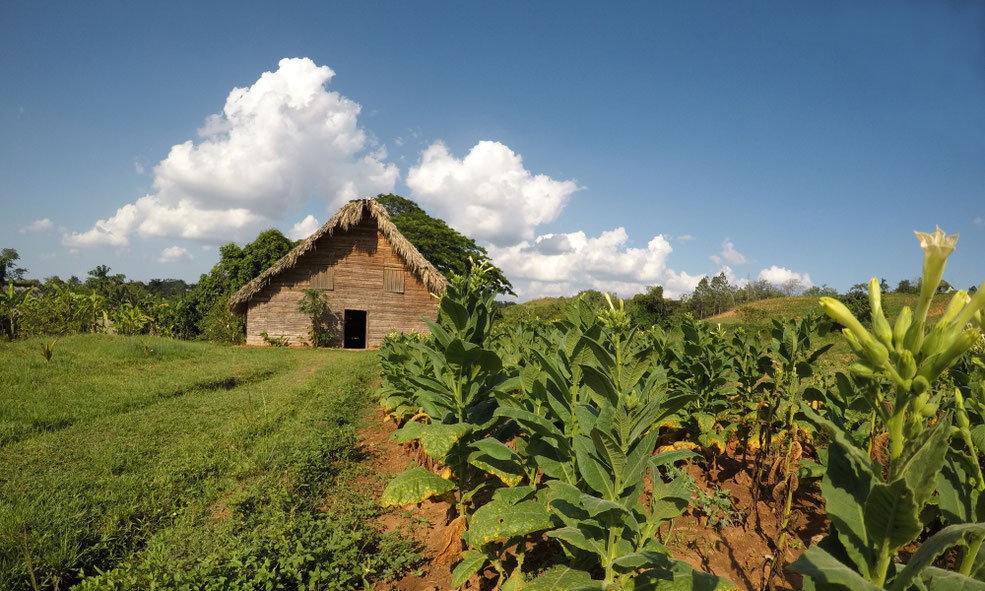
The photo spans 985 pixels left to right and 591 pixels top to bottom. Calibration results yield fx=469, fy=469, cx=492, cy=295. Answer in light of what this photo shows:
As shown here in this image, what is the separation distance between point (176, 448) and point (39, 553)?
2.42 metres

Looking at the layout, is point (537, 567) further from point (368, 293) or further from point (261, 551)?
point (368, 293)

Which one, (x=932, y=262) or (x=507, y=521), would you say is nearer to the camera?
(x=932, y=262)

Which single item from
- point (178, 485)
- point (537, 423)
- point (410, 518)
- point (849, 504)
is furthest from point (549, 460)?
point (178, 485)

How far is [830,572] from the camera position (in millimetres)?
989

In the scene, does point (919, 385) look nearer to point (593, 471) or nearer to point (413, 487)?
point (593, 471)

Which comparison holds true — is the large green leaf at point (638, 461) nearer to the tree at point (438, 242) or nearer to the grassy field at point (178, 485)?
the grassy field at point (178, 485)

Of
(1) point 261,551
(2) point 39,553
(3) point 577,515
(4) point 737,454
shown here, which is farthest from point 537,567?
(2) point 39,553

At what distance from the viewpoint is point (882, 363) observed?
99 cm

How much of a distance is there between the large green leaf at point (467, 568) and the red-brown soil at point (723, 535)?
29 cm

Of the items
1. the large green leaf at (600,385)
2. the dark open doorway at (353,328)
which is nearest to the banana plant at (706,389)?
the large green leaf at (600,385)

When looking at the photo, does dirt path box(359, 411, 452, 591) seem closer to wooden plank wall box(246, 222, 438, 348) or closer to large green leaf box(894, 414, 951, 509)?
large green leaf box(894, 414, 951, 509)

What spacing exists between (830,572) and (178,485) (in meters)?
5.19

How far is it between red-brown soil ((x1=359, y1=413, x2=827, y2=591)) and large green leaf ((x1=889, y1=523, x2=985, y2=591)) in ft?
4.18

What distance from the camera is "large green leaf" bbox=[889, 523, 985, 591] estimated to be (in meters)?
0.92
